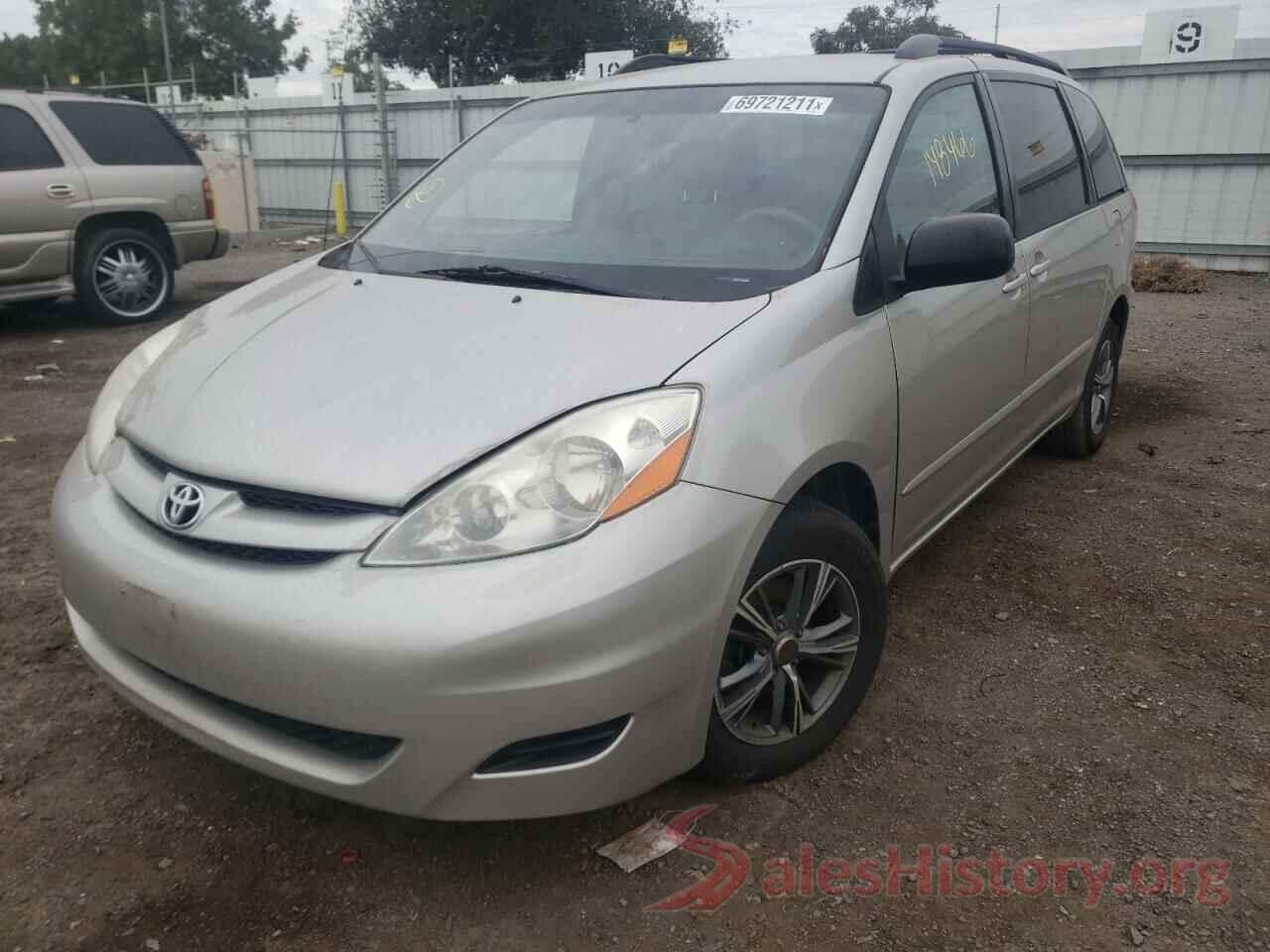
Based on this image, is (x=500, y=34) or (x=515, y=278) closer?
(x=515, y=278)

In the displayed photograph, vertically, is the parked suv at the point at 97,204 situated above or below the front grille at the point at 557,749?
above

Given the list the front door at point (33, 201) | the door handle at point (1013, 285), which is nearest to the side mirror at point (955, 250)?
the door handle at point (1013, 285)

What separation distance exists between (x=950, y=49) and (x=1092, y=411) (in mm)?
2034

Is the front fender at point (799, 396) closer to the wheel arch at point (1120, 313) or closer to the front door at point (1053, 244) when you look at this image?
the front door at point (1053, 244)

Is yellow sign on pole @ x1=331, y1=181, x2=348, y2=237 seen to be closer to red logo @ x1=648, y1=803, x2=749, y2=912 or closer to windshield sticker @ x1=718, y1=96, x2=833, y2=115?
windshield sticker @ x1=718, y1=96, x2=833, y2=115

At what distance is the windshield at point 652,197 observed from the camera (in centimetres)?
260

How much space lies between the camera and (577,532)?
1.87 meters

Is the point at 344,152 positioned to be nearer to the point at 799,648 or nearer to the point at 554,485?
the point at 799,648

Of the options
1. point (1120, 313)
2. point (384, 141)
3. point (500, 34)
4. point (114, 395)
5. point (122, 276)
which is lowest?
point (122, 276)

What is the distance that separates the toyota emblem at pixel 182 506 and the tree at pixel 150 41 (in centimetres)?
5483

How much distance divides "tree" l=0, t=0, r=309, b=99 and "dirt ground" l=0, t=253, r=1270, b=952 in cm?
5449

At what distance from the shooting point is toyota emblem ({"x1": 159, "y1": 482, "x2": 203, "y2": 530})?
2002mm

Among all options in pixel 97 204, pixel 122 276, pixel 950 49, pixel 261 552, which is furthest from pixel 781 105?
A: pixel 122 276

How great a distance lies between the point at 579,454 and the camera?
76.9 inches
